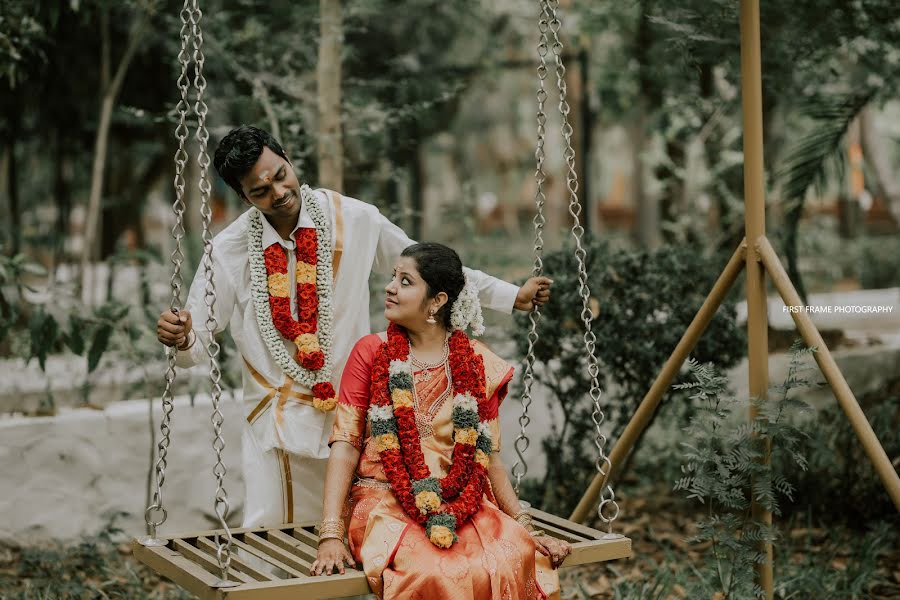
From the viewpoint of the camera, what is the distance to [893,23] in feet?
23.6

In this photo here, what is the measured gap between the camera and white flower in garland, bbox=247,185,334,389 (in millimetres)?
3873

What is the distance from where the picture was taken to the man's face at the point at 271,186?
372 cm

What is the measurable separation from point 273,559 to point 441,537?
56 cm

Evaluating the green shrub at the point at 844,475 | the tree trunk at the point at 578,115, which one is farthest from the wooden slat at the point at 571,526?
the tree trunk at the point at 578,115

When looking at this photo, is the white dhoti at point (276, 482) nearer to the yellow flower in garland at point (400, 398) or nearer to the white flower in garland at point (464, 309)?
the yellow flower in garland at point (400, 398)

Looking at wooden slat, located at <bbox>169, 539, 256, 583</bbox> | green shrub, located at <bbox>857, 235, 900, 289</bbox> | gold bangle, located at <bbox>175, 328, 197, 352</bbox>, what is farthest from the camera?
green shrub, located at <bbox>857, 235, 900, 289</bbox>

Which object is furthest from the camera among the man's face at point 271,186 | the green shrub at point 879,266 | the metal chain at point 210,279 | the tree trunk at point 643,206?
the tree trunk at point 643,206

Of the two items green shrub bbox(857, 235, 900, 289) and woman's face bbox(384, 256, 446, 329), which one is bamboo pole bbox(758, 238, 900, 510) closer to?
woman's face bbox(384, 256, 446, 329)

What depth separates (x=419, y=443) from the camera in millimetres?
3617

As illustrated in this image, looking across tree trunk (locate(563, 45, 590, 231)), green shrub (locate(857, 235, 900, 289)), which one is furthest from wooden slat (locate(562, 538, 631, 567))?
green shrub (locate(857, 235, 900, 289))

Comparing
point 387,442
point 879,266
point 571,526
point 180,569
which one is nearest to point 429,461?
point 387,442

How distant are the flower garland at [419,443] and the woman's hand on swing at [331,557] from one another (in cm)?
24

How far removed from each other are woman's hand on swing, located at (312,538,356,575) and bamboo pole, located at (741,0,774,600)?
6.11ft

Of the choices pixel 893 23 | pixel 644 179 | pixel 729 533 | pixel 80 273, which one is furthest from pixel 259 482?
pixel 644 179
